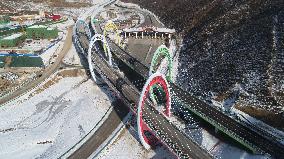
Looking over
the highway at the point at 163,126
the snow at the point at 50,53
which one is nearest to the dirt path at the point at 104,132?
the highway at the point at 163,126

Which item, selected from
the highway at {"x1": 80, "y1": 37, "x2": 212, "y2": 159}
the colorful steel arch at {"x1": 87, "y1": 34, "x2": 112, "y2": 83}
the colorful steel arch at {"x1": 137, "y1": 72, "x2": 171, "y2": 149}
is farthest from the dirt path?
the colorful steel arch at {"x1": 87, "y1": 34, "x2": 112, "y2": 83}

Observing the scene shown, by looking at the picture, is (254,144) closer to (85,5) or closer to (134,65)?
(134,65)

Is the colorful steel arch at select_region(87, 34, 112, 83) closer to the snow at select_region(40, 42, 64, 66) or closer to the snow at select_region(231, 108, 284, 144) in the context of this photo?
the snow at select_region(40, 42, 64, 66)

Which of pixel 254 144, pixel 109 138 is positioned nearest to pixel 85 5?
pixel 109 138

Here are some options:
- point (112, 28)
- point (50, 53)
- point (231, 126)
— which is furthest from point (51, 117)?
point (112, 28)

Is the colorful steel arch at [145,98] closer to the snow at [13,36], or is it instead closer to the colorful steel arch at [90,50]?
the colorful steel arch at [90,50]

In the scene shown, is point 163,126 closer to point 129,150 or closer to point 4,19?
point 129,150
